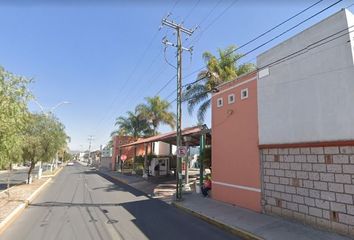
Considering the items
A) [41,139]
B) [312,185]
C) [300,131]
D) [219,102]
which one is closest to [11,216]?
[219,102]

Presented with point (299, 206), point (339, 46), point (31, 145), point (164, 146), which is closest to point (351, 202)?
point (299, 206)

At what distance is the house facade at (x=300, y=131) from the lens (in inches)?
370

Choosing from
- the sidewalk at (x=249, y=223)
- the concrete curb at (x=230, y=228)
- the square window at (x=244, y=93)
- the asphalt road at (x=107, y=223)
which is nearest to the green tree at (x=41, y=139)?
the asphalt road at (x=107, y=223)

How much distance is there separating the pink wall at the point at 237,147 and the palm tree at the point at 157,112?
29262 mm

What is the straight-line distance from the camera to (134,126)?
53.7 metres

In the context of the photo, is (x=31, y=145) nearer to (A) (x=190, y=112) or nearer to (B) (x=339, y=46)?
(A) (x=190, y=112)

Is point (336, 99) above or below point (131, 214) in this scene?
above

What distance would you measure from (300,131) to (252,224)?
390cm

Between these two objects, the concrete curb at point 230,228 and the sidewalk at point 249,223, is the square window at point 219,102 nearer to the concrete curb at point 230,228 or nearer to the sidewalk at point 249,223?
the sidewalk at point 249,223

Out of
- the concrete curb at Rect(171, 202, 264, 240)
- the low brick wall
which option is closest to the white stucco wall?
the low brick wall

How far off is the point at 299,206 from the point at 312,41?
6.07 m

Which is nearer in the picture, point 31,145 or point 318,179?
point 318,179

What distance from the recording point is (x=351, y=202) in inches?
352

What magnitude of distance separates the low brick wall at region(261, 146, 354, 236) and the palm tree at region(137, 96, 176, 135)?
1332 inches
